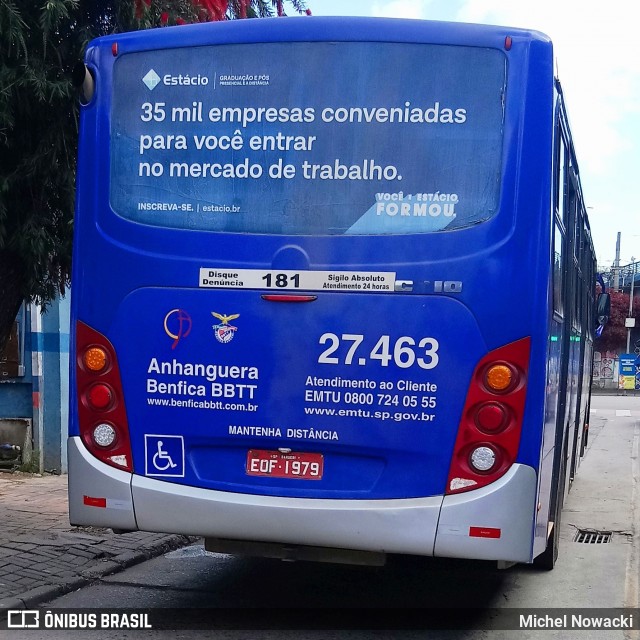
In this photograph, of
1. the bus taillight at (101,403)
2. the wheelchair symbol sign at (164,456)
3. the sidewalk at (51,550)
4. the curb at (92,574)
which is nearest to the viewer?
the wheelchair symbol sign at (164,456)

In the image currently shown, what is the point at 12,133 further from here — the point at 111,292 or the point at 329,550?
the point at 329,550

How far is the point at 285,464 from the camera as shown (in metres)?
5.04

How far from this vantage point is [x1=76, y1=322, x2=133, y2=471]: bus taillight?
5.25 metres

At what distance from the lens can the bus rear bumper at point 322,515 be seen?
15.6 ft

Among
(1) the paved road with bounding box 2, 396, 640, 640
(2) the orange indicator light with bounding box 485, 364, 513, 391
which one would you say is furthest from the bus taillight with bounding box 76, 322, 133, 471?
(2) the orange indicator light with bounding box 485, 364, 513, 391

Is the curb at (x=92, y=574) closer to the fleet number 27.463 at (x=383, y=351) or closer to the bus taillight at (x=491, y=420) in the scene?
the fleet number 27.463 at (x=383, y=351)

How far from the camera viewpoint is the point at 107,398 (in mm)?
5277

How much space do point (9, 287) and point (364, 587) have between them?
336cm

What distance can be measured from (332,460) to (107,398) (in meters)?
1.29

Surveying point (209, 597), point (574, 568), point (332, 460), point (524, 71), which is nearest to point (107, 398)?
point (332, 460)

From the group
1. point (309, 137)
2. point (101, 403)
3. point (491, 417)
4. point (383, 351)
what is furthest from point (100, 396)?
point (491, 417)

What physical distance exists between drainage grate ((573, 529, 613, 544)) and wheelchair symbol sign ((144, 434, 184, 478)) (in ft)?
16.4

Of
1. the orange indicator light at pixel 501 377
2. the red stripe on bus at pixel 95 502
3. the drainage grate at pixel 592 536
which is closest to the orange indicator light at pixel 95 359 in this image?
the red stripe on bus at pixel 95 502

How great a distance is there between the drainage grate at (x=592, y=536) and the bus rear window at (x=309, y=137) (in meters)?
4.98
